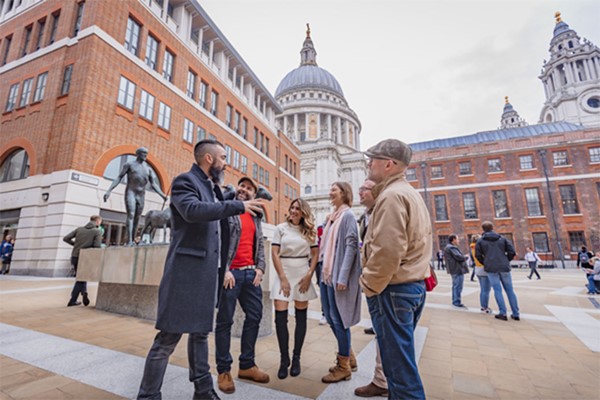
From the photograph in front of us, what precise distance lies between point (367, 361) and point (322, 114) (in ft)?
197

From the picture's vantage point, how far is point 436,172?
104 ft

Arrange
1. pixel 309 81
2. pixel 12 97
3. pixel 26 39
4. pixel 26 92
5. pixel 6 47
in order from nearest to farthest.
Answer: pixel 26 92
pixel 12 97
pixel 26 39
pixel 6 47
pixel 309 81

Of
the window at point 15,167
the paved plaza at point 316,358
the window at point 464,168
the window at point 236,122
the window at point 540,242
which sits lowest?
the paved plaza at point 316,358

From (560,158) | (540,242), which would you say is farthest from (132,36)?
(560,158)

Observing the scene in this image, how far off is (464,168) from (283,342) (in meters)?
33.9

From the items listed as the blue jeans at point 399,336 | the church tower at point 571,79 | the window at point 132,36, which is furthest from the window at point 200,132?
the church tower at point 571,79

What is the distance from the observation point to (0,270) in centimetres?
1210

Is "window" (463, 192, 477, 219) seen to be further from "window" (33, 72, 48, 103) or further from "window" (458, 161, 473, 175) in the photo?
"window" (33, 72, 48, 103)

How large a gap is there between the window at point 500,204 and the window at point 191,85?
30274mm

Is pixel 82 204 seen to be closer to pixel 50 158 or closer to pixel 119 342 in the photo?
pixel 50 158

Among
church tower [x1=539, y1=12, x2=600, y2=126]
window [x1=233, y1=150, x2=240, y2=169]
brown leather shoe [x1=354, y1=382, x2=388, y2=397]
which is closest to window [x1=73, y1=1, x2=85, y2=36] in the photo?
window [x1=233, y1=150, x2=240, y2=169]

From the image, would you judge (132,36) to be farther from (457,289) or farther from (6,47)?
(457,289)

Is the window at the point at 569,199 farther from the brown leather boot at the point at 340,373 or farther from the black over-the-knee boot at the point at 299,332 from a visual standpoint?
the black over-the-knee boot at the point at 299,332

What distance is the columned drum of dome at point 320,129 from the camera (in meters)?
49.9
